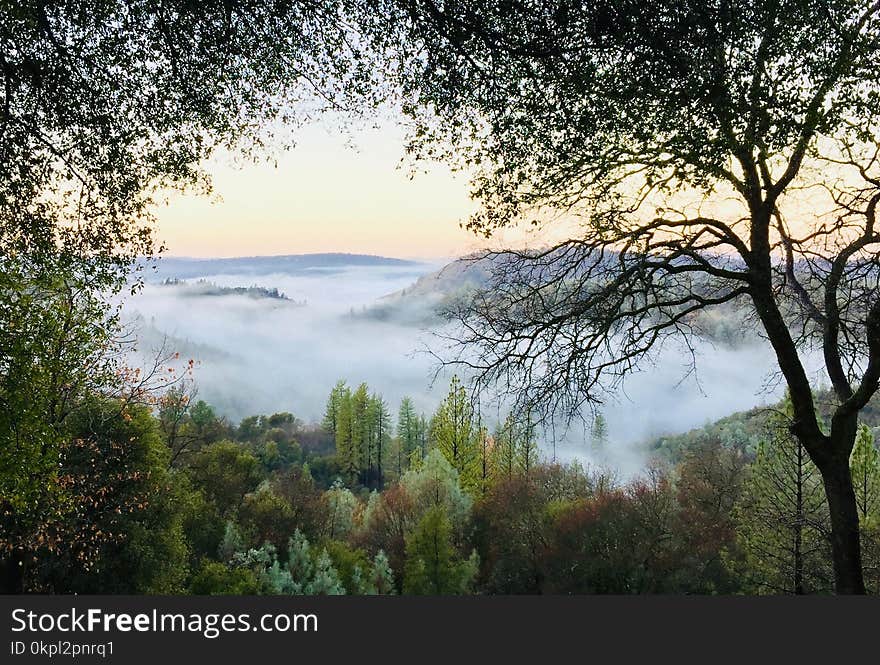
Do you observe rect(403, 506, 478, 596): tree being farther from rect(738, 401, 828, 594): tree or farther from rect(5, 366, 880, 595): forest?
rect(738, 401, 828, 594): tree

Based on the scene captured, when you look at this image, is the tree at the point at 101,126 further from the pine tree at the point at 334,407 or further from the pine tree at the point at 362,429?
the pine tree at the point at 334,407

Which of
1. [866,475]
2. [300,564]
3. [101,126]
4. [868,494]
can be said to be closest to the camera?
[101,126]

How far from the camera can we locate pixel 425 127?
4.21m

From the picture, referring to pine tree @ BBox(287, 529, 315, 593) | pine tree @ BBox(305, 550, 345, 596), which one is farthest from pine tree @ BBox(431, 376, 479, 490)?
pine tree @ BBox(305, 550, 345, 596)

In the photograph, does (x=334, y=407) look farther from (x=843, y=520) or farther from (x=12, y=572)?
(x=843, y=520)

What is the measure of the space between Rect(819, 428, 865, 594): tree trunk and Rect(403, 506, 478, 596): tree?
13546 mm

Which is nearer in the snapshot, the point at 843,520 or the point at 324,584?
the point at 843,520

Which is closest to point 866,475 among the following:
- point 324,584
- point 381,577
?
point 324,584

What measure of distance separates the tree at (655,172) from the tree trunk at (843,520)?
1 centimetres

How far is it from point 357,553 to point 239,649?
1645cm

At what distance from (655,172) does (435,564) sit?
15.5 metres

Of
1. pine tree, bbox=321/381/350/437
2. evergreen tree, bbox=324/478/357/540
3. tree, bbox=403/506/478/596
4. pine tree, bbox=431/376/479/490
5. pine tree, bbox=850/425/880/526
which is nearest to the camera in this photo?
pine tree, bbox=850/425/880/526

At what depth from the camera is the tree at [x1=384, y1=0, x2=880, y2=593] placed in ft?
11.8

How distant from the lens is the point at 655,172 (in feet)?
13.1
